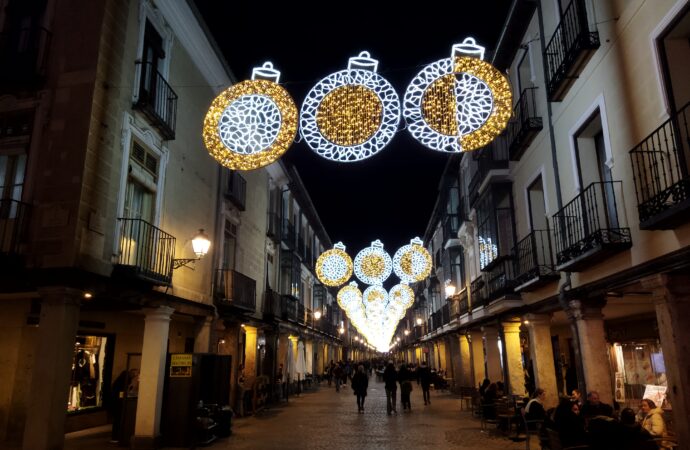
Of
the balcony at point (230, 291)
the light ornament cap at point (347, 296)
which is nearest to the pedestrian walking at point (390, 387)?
the balcony at point (230, 291)

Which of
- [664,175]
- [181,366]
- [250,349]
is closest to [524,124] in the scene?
[664,175]

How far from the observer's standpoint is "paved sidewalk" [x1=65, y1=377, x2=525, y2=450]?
11.4 metres

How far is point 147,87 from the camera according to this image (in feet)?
37.1

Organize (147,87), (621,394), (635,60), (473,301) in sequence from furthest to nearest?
(473,301), (621,394), (147,87), (635,60)

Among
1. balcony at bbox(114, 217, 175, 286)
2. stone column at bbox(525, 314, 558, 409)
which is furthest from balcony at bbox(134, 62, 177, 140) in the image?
Answer: stone column at bbox(525, 314, 558, 409)

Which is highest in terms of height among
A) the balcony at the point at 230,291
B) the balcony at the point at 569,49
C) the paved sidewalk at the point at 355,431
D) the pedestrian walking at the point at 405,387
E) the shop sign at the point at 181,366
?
the balcony at the point at 569,49

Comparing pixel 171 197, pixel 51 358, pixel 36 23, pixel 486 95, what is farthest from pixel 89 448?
pixel 486 95

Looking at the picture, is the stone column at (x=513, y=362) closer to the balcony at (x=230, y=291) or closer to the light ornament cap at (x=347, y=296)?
the balcony at (x=230, y=291)

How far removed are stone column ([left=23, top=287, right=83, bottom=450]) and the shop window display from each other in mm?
4969

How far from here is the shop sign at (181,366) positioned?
37.4 ft

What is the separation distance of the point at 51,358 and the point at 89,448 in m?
3.63

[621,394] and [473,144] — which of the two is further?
[621,394]

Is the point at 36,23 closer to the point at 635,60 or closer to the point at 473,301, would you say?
the point at 635,60

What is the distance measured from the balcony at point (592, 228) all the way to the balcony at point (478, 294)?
681 cm
